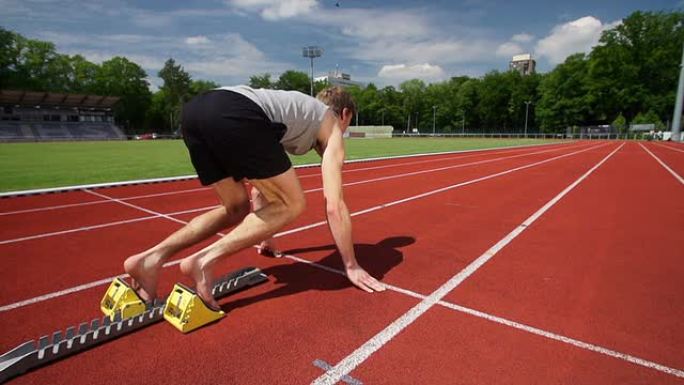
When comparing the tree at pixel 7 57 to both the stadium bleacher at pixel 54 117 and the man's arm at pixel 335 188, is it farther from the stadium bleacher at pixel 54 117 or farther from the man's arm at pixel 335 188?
the man's arm at pixel 335 188

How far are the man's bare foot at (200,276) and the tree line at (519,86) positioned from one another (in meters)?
75.6

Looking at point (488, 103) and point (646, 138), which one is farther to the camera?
point (488, 103)

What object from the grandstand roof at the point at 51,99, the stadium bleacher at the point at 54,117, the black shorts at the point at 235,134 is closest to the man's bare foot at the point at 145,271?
the black shorts at the point at 235,134

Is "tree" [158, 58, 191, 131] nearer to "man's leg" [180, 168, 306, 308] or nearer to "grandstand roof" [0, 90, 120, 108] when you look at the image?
"grandstand roof" [0, 90, 120, 108]

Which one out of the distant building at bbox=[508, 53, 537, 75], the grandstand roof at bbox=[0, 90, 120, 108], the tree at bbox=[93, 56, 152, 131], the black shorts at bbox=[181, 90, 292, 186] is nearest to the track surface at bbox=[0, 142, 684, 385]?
the black shorts at bbox=[181, 90, 292, 186]

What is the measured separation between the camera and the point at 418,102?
10300 cm

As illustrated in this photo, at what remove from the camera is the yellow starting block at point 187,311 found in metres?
2.41

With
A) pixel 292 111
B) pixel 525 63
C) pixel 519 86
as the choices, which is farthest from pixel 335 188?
pixel 525 63

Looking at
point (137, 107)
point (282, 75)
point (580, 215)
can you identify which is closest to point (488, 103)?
point (282, 75)

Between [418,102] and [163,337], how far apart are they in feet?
349

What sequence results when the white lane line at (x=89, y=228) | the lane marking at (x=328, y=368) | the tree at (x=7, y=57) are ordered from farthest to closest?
1. the tree at (x=7, y=57)
2. the white lane line at (x=89, y=228)
3. the lane marking at (x=328, y=368)

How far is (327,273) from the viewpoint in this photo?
3.54 metres

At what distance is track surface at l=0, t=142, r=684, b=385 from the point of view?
208 cm

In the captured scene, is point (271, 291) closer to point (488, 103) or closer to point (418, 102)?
point (488, 103)
